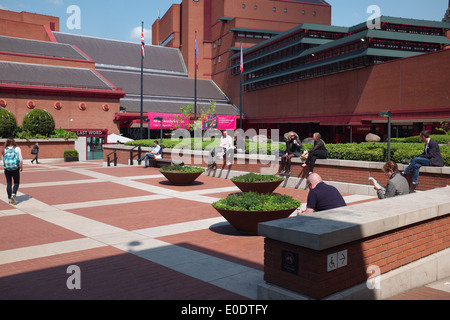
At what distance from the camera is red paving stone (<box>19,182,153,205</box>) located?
1351 cm

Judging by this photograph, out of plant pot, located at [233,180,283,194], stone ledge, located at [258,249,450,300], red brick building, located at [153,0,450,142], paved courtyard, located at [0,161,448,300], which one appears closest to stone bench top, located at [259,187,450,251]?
stone ledge, located at [258,249,450,300]

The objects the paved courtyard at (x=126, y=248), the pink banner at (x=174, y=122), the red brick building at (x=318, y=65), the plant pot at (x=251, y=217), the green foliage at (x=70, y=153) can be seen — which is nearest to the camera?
the paved courtyard at (x=126, y=248)

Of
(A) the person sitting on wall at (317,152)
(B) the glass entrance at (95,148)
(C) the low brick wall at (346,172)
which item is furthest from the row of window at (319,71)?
(A) the person sitting on wall at (317,152)

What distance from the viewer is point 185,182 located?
1677cm

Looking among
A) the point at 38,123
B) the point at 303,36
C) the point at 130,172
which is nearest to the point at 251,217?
the point at 130,172

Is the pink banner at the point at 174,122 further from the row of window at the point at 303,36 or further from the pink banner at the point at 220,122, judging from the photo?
the row of window at the point at 303,36

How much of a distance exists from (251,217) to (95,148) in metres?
42.6

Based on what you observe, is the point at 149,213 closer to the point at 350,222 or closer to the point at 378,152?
the point at 350,222

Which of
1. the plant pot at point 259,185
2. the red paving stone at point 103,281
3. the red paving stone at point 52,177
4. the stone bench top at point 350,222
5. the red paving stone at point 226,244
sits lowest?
the red paving stone at point 103,281

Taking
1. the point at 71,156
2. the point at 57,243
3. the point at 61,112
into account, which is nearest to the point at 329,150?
the point at 57,243

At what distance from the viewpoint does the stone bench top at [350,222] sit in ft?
14.6

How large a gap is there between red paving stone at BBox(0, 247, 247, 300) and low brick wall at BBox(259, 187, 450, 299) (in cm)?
96

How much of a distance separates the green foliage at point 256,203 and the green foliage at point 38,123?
116 ft

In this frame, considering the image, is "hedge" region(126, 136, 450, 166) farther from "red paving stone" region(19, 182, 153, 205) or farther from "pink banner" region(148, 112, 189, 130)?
"pink banner" region(148, 112, 189, 130)
